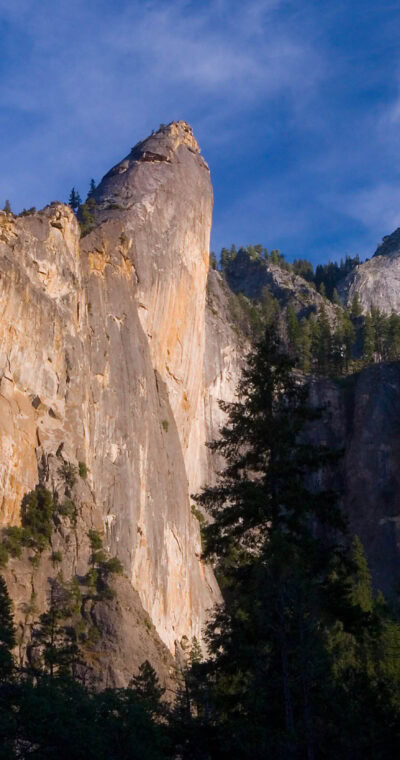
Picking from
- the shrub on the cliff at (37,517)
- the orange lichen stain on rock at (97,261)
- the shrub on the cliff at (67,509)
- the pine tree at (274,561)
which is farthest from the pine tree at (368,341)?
the pine tree at (274,561)

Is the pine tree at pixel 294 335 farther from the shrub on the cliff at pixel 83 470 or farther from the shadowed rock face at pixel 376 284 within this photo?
the shrub on the cliff at pixel 83 470

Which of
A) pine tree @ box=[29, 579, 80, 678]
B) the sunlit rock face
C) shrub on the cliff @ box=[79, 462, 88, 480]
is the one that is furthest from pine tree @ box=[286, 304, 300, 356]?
pine tree @ box=[29, 579, 80, 678]

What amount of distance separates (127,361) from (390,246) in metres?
95.0

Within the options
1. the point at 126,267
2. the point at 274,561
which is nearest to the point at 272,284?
the point at 126,267

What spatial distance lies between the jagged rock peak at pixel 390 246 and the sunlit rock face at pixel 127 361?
239ft

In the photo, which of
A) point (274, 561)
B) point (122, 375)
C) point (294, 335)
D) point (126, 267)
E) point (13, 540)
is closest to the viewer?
point (274, 561)

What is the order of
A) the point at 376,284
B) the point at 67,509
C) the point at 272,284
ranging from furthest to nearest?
the point at 376,284 < the point at 272,284 < the point at 67,509

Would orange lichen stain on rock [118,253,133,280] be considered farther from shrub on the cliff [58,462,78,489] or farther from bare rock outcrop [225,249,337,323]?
bare rock outcrop [225,249,337,323]

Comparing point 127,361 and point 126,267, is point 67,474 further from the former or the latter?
point 126,267

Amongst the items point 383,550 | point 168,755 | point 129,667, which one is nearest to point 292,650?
point 168,755

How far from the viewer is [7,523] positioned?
31.9 meters

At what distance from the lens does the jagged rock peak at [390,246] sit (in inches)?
5054

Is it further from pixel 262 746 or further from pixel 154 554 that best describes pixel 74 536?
pixel 262 746

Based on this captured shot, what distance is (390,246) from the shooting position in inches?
5157
